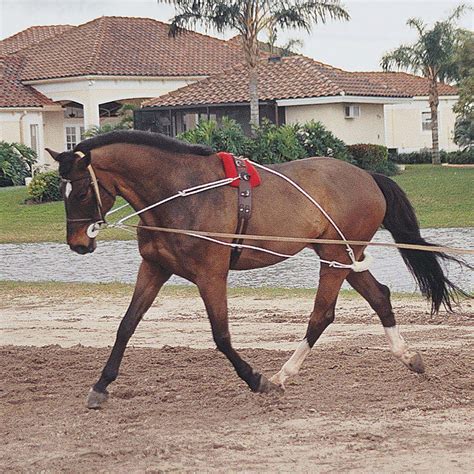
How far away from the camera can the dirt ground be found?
256 inches

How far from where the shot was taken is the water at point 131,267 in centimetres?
1762

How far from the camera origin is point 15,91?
1854 inches

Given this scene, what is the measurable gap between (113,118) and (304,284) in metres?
33.9

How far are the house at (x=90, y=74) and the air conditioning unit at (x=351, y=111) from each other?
915cm

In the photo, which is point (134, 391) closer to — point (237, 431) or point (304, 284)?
point (237, 431)

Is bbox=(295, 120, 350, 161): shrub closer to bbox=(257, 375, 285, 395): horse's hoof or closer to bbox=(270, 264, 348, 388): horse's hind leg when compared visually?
bbox=(270, 264, 348, 388): horse's hind leg

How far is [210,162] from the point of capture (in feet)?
27.3

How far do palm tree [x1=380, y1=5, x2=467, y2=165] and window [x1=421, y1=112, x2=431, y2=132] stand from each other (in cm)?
469

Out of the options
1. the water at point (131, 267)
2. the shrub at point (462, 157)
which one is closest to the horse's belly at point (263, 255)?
the water at point (131, 267)

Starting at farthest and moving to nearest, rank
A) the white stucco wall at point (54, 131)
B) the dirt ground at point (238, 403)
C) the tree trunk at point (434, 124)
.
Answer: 1. the tree trunk at point (434, 124)
2. the white stucco wall at point (54, 131)
3. the dirt ground at point (238, 403)

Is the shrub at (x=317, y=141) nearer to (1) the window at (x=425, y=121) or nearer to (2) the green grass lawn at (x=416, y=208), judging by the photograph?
(2) the green grass lawn at (x=416, y=208)

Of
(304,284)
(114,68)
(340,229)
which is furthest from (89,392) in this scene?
(114,68)

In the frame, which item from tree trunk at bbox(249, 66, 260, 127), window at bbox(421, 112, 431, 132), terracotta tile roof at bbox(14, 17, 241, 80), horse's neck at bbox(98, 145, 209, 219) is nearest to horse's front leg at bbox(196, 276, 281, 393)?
horse's neck at bbox(98, 145, 209, 219)

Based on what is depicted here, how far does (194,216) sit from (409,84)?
55.5 m
